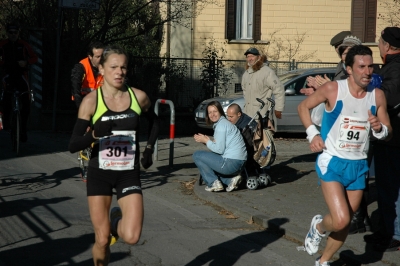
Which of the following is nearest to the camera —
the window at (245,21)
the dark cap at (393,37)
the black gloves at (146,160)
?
the black gloves at (146,160)

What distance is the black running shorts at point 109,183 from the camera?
5773mm

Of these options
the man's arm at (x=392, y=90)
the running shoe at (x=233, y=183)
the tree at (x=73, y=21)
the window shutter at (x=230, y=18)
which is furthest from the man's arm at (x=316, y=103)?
the window shutter at (x=230, y=18)

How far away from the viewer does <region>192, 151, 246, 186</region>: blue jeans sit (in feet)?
34.3

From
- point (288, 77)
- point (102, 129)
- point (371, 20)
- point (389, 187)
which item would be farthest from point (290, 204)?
point (371, 20)

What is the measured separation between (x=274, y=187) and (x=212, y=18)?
15.1 metres

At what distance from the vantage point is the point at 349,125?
6215 millimetres

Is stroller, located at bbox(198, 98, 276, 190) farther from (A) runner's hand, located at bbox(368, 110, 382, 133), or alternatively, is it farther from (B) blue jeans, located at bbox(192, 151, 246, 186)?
(A) runner's hand, located at bbox(368, 110, 382, 133)

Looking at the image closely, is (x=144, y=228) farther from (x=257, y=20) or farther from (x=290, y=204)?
(x=257, y=20)

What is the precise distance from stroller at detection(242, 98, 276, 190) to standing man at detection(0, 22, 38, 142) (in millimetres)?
4656

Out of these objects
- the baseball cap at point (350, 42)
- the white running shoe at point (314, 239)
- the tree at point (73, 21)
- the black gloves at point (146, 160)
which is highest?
the tree at point (73, 21)

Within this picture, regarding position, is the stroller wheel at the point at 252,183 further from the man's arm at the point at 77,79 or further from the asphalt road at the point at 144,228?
the man's arm at the point at 77,79

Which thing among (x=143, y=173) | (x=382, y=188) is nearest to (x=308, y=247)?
(x=382, y=188)

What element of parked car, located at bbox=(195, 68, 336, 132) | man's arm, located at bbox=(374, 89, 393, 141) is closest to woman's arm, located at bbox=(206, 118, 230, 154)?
man's arm, located at bbox=(374, 89, 393, 141)

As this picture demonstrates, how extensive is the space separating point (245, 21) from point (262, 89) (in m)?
14.3
